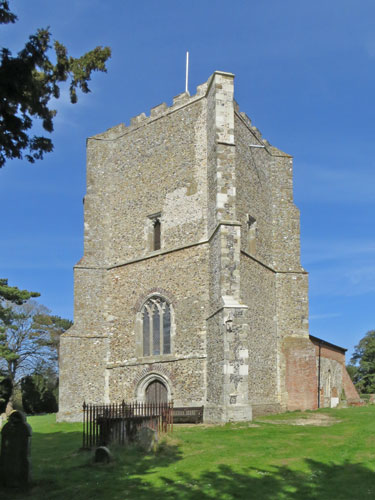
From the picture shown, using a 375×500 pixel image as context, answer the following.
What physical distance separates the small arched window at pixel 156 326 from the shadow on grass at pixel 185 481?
10.1 meters

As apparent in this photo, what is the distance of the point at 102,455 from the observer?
37.8 feet

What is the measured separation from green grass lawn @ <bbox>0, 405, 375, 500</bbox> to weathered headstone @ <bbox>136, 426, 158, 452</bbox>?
22cm

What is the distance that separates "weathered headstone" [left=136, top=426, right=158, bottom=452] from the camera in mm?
12463

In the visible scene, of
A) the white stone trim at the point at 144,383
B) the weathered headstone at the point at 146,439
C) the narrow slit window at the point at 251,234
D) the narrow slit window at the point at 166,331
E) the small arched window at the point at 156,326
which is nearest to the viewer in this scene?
the weathered headstone at the point at 146,439

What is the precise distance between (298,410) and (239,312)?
723 centimetres

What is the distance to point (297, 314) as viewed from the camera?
24625 millimetres

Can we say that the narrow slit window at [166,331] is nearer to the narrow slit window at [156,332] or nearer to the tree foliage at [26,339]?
the narrow slit window at [156,332]

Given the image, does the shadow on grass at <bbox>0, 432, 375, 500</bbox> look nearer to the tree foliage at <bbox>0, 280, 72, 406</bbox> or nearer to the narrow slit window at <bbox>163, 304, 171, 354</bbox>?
the narrow slit window at <bbox>163, 304, 171, 354</bbox>

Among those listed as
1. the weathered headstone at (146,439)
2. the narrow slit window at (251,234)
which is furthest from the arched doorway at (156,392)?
the weathered headstone at (146,439)

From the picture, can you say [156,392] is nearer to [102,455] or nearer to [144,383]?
[144,383]

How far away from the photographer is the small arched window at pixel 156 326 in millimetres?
22062

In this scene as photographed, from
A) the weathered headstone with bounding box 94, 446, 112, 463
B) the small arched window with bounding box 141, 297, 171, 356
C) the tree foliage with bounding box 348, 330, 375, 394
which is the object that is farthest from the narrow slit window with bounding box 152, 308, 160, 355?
the tree foliage with bounding box 348, 330, 375, 394

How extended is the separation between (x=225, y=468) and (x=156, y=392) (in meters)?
11.5

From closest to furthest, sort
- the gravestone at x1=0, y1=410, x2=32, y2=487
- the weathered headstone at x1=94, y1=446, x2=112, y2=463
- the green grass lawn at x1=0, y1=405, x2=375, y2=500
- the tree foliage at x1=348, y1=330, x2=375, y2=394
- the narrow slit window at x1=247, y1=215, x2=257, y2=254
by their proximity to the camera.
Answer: the green grass lawn at x1=0, y1=405, x2=375, y2=500
the gravestone at x1=0, y1=410, x2=32, y2=487
the weathered headstone at x1=94, y1=446, x2=112, y2=463
the narrow slit window at x1=247, y1=215, x2=257, y2=254
the tree foliage at x1=348, y1=330, x2=375, y2=394
